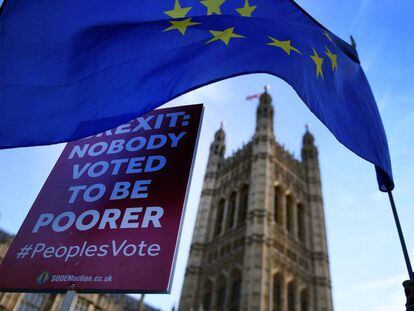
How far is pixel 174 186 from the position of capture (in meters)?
5.60

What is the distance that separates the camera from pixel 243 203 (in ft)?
138

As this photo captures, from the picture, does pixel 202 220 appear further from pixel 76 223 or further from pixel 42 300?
pixel 76 223

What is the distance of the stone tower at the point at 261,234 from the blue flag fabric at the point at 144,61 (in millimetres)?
26384

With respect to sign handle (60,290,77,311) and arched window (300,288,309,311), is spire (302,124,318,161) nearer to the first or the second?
arched window (300,288,309,311)

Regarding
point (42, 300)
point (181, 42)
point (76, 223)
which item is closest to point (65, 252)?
point (76, 223)

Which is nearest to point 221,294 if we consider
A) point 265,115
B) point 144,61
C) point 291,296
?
point 291,296

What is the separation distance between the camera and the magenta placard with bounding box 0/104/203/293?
190 inches

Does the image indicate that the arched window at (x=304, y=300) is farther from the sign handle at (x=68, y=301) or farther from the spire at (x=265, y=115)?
the sign handle at (x=68, y=301)

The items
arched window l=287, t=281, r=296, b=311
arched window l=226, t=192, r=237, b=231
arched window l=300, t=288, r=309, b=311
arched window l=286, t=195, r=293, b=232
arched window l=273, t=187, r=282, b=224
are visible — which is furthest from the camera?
arched window l=286, t=195, r=293, b=232

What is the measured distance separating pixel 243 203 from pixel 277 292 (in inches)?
413

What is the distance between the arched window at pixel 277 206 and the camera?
4106 cm

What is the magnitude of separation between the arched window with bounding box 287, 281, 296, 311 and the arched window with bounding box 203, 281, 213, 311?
680 cm

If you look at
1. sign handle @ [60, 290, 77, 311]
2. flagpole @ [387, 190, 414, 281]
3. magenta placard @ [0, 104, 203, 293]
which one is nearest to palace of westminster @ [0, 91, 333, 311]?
magenta placard @ [0, 104, 203, 293]

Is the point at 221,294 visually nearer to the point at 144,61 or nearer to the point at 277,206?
the point at 277,206
